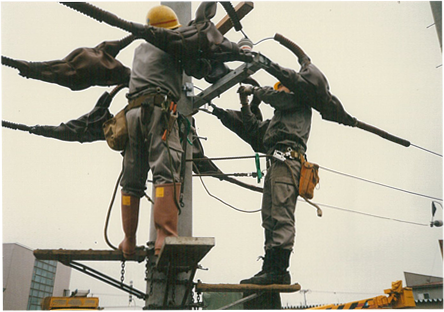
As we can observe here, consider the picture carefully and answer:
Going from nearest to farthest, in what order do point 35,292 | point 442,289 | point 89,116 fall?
point 89,116
point 442,289
point 35,292

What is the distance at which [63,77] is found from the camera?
399cm

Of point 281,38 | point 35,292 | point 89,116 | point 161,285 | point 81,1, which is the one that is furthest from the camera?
point 35,292

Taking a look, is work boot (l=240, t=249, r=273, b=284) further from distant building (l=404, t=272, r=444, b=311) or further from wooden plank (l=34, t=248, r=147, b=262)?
distant building (l=404, t=272, r=444, b=311)

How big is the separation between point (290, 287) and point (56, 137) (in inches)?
124

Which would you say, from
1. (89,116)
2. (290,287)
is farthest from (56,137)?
(290,287)

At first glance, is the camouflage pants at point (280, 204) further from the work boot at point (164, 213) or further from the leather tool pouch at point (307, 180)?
the work boot at point (164, 213)

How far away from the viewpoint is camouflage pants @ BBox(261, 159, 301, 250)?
413 cm

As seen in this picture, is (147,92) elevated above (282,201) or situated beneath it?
elevated above

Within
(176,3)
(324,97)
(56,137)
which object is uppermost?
(176,3)

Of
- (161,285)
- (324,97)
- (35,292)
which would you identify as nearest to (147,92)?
(161,285)

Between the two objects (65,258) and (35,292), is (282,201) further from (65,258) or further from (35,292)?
(35,292)

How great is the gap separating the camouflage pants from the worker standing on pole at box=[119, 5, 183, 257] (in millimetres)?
1199

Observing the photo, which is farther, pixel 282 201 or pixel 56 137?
pixel 56 137

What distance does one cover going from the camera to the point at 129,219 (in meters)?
3.87
